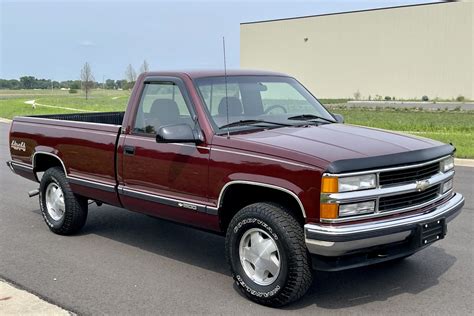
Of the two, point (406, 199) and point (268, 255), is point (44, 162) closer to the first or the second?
point (268, 255)

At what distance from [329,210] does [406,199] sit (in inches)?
29.1

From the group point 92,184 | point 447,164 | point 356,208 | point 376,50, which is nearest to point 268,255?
point 356,208

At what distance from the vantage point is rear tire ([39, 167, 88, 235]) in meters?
6.63

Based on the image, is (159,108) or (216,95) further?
(159,108)

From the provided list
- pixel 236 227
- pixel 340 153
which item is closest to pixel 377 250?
pixel 340 153

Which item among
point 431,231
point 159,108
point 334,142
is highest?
point 159,108

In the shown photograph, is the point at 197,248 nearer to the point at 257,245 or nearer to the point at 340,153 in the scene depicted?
the point at 257,245

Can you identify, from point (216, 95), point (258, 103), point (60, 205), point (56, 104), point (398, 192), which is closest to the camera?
point (398, 192)

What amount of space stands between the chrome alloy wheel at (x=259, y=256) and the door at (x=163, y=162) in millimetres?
530

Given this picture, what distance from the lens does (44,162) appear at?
7219 millimetres

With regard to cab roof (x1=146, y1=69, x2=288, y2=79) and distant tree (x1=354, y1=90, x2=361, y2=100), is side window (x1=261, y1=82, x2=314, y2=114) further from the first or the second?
distant tree (x1=354, y1=90, x2=361, y2=100)

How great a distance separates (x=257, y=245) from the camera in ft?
15.2

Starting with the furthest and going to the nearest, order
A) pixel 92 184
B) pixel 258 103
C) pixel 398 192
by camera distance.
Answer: pixel 92 184
pixel 258 103
pixel 398 192

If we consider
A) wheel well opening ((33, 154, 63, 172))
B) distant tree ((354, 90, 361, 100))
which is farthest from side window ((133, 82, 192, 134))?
distant tree ((354, 90, 361, 100))
